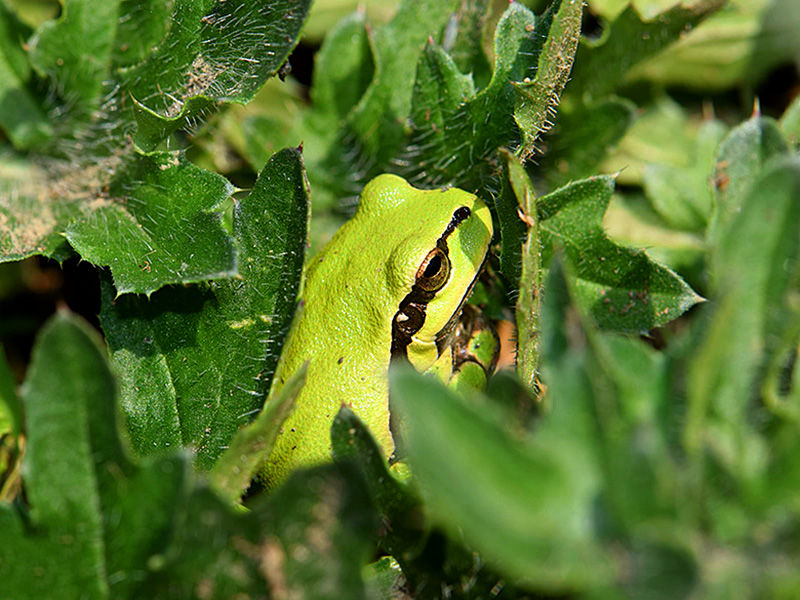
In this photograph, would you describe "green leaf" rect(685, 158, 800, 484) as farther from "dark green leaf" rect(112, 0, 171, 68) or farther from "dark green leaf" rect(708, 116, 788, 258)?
"dark green leaf" rect(112, 0, 171, 68)

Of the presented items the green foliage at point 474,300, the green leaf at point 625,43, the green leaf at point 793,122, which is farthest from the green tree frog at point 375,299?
the green leaf at point 793,122

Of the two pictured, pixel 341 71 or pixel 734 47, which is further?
pixel 734 47

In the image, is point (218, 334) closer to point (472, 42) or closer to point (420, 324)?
point (420, 324)

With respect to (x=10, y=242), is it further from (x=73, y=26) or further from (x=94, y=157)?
(x=73, y=26)

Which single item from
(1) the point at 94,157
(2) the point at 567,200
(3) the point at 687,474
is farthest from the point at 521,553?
(1) the point at 94,157

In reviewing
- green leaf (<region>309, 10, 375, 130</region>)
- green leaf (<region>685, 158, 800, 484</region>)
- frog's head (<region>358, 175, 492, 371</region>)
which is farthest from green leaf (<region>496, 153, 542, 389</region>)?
green leaf (<region>309, 10, 375, 130</region>)

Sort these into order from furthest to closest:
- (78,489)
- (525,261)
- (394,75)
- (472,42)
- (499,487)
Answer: (394,75)
(472,42)
(525,261)
(78,489)
(499,487)

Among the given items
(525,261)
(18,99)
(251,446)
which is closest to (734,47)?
(525,261)
